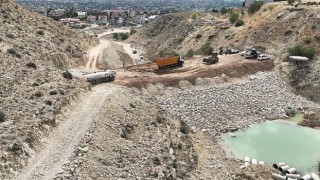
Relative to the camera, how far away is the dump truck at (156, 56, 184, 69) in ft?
183

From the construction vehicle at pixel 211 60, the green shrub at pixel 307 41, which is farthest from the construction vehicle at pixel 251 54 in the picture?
the green shrub at pixel 307 41

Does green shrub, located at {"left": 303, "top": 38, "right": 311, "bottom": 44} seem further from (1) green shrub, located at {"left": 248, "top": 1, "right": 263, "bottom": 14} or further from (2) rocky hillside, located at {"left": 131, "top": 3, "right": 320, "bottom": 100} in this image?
(1) green shrub, located at {"left": 248, "top": 1, "right": 263, "bottom": 14}

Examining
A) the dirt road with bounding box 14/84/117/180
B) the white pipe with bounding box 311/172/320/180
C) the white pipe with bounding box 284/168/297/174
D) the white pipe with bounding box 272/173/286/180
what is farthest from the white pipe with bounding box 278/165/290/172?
the dirt road with bounding box 14/84/117/180

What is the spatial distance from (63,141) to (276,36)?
52.1 m

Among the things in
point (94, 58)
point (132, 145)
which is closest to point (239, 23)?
point (94, 58)

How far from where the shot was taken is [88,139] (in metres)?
29.8

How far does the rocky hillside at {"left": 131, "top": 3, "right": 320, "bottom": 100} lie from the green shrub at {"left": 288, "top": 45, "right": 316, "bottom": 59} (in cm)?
95

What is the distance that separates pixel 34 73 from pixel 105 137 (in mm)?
12932

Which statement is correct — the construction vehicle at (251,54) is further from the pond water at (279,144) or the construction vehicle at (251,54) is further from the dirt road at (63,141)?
the dirt road at (63,141)

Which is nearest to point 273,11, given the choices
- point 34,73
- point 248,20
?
point 248,20

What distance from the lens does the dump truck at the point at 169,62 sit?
5569 cm

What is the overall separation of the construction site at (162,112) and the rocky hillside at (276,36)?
27 cm

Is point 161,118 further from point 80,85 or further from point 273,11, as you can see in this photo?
point 273,11

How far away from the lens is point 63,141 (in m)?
29.3
